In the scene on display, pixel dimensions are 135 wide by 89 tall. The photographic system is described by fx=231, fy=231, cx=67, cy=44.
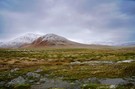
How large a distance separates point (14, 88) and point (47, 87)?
20.9ft

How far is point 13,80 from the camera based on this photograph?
49.2 meters

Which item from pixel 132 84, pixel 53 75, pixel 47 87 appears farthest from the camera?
pixel 53 75

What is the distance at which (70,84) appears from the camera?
43.0 meters

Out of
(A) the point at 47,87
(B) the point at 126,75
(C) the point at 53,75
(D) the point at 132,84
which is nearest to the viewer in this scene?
(D) the point at 132,84

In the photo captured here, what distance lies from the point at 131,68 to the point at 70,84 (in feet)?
45.5

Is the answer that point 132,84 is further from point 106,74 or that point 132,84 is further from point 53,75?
point 53,75

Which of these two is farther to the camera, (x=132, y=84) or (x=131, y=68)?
(x=131, y=68)

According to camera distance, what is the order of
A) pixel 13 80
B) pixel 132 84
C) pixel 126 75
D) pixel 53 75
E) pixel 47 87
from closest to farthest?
pixel 132 84 → pixel 47 87 → pixel 126 75 → pixel 13 80 → pixel 53 75

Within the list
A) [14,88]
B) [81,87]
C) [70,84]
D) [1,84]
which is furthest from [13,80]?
[81,87]

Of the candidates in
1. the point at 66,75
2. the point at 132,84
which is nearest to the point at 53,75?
the point at 66,75

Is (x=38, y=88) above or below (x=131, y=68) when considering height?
below

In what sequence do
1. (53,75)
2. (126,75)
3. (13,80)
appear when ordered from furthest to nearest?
(53,75) < (13,80) < (126,75)

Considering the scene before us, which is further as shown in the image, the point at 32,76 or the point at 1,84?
the point at 32,76

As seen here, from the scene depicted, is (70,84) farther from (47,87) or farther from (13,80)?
(13,80)
